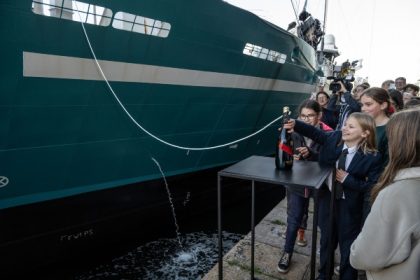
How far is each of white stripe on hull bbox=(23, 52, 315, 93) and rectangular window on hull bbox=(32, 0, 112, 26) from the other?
437mm

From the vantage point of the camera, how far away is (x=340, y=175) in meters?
2.54

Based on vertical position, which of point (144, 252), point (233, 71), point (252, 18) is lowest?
point (144, 252)

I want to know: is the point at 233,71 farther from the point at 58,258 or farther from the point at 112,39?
the point at 58,258

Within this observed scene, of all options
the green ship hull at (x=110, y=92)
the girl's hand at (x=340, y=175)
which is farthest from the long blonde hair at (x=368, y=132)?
the green ship hull at (x=110, y=92)

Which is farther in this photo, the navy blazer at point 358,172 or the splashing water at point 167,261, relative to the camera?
the splashing water at point 167,261

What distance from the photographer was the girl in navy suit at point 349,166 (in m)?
2.53

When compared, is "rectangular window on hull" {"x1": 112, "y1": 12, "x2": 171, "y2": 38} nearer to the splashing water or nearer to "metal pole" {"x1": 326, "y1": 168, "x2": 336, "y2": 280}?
"metal pole" {"x1": 326, "y1": 168, "x2": 336, "y2": 280}

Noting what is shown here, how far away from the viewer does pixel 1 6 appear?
3.11m

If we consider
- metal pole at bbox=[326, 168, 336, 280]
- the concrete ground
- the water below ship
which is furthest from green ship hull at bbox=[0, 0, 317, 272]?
metal pole at bbox=[326, 168, 336, 280]

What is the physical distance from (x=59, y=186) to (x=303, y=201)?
3000 millimetres

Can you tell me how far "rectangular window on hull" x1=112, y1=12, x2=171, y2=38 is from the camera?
396cm

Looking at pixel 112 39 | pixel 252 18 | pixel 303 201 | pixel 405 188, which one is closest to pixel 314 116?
pixel 303 201

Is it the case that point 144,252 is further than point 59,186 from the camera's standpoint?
Yes

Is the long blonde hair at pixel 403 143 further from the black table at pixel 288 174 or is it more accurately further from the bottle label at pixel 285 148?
the bottle label at pixel 285 148
